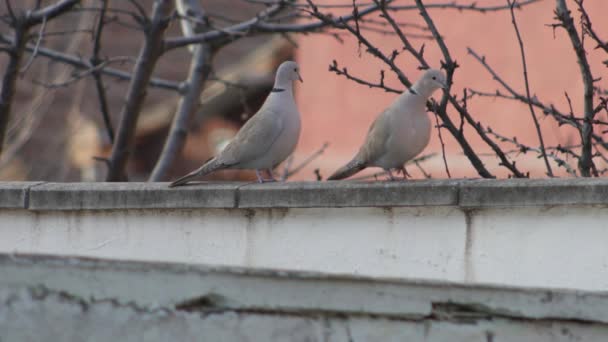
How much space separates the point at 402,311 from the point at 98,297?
0.87 meters

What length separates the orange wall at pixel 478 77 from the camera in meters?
10.8

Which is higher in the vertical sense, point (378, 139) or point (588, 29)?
point (588, 29)

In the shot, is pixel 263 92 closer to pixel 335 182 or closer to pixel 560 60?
pixel 560 60

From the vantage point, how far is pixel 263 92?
15.1m

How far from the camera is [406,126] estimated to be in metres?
5.34

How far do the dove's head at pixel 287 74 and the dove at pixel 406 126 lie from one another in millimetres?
535

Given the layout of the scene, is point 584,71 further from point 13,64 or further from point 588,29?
point 13,64

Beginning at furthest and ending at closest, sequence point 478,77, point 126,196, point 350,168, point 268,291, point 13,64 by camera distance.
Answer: point 478,77 < point 13,64 < point 350,168 < point 126,196 < point 268,291

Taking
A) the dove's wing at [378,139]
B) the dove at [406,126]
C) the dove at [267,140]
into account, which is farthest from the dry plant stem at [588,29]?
the dove at [267,140]

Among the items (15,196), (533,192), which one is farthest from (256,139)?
(533,192)

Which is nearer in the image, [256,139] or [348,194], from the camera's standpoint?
[348,194]

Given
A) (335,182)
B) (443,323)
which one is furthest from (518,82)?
(443,323)

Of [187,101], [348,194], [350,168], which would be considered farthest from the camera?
[187,101]

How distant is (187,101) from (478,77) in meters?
3.96
